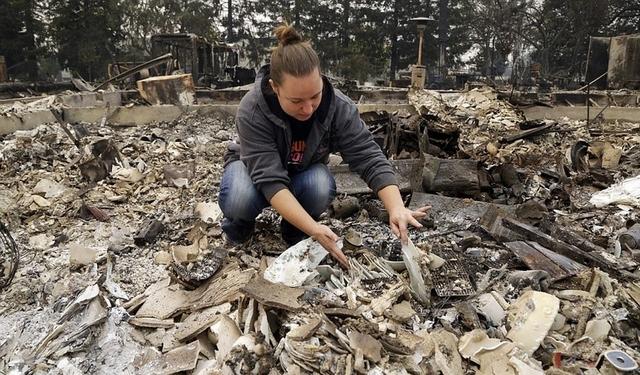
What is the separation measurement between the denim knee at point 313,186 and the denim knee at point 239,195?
212 millimetres

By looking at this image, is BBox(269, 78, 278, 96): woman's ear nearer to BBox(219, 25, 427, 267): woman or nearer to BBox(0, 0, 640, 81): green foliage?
BBox(219, 25, 427, 267): woman

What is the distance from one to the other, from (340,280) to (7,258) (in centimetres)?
225

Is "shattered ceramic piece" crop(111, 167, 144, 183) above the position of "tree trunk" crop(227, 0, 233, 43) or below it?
below

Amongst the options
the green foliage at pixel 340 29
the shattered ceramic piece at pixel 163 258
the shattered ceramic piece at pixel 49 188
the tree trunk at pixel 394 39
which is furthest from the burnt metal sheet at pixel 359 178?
the tree trunk at pixel 394 39

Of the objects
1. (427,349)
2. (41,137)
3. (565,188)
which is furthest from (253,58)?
(427,349)

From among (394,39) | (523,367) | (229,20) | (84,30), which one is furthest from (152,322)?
(229,20)

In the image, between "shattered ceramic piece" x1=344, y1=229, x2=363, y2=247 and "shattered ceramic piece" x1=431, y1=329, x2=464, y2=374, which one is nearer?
"shattered ceramic piece" x1=431, y1=329, x2=464, y2=374

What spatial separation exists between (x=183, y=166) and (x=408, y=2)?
29.3m

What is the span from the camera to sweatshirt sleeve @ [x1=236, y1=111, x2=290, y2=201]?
8.14ft

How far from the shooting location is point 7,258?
10.4 ft

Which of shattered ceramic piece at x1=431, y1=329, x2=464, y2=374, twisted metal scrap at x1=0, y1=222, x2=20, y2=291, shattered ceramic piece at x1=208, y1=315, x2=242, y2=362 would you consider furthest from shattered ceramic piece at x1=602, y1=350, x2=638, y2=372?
twisted metal scrap at x1=0, y1=222, x2=20, y2=291

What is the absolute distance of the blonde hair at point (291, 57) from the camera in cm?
218

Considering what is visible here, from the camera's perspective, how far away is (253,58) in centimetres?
3275

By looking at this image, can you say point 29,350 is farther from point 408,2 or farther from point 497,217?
point 408,2
